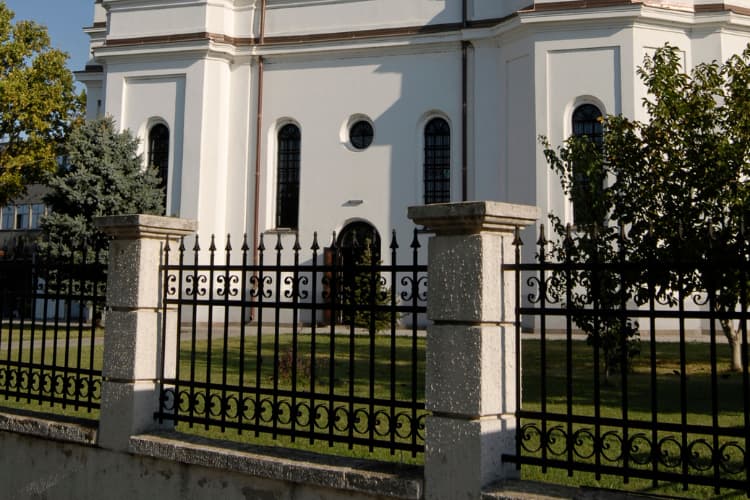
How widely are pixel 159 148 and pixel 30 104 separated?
626cm

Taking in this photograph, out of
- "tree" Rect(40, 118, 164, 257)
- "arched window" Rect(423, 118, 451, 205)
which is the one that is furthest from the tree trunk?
"tree" Rect(40, 118, 164, 257)

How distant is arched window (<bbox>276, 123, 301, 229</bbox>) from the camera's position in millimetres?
21109

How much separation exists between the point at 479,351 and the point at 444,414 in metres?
0.40

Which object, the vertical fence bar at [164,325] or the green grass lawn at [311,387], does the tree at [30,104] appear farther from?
the vertical fence bar at [164,325]

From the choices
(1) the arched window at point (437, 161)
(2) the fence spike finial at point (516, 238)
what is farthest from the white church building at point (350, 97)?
(2) the fence spike finial at point (516, 238)

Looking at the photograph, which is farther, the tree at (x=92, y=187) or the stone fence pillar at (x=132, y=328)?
the tree at (x=92, y=187)

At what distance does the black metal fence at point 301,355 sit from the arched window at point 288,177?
720 millimetres

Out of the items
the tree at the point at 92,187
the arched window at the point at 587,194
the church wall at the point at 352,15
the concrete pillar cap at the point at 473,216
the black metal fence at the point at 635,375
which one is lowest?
the black metal fence at the point at 635,375

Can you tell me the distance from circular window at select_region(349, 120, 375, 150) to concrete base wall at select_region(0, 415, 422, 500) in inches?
611

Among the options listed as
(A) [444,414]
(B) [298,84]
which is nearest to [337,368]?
(A) [444,414]

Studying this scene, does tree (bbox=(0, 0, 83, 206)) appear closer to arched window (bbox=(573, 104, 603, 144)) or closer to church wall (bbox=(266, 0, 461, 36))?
church wall (bbox=(266, 0, 461, 36))

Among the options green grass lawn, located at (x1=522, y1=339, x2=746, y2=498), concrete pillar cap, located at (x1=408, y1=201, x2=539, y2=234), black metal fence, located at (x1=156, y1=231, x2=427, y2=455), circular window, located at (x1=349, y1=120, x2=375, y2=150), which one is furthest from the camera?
circular window, located at (x1=349, y1=120, x2=375, y2=150)

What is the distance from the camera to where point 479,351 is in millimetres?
4055

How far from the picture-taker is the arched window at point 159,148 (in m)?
21.2
